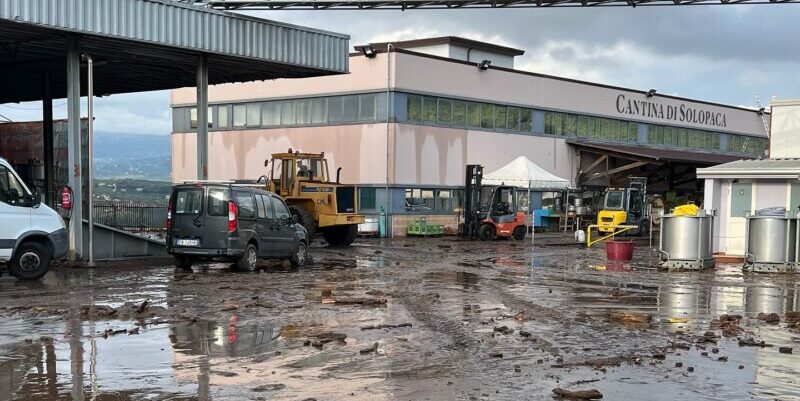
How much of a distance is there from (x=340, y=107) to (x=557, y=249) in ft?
40.8

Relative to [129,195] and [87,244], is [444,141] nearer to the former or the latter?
[129,195]

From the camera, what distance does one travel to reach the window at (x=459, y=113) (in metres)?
37.2

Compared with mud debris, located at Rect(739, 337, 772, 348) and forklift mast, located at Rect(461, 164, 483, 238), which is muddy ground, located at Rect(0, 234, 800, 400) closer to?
mud debris, located at Rect(739, 337, 772, 348)

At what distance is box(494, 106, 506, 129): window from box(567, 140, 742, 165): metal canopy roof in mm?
5373

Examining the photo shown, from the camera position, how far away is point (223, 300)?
12992 mm

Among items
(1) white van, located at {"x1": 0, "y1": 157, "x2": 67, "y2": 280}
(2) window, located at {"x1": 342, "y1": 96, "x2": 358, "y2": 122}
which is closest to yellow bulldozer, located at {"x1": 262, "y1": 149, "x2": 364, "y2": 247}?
(2) window, located at {"x1": 342, "y1": 96, "x2": 358, "y2": 122}

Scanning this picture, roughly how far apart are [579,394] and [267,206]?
39.9 feet

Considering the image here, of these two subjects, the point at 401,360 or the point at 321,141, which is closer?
the point at 401,360

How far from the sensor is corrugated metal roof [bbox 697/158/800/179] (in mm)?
22469

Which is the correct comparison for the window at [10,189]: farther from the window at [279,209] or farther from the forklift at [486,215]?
the forklift at [486,215]

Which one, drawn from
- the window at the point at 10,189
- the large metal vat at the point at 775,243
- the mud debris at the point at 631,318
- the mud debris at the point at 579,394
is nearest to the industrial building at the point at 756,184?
the large metal vat at the point at 775,243

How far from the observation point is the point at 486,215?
33.1 meters

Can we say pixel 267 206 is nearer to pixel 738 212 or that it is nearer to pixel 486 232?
pixel 738 212

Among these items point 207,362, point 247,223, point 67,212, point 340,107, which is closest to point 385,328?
point 207,362
